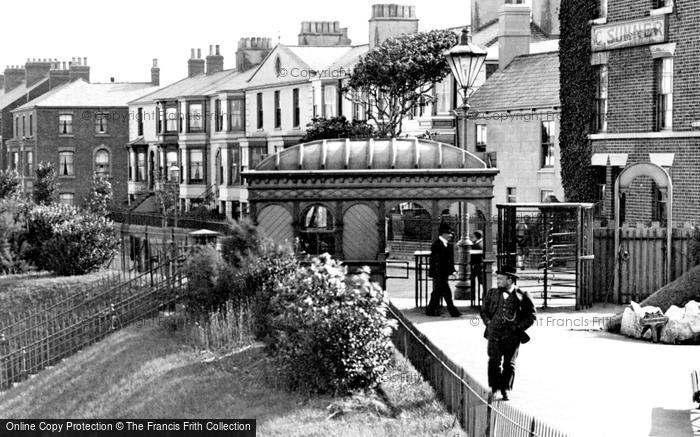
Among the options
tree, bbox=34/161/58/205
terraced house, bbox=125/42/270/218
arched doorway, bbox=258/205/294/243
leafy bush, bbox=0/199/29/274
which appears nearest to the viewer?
arched doorway, bbox=258/205/294/243

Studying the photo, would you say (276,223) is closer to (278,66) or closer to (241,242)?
(241,242)

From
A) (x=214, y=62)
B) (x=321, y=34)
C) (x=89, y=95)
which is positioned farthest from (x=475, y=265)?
(x=89, y=95)

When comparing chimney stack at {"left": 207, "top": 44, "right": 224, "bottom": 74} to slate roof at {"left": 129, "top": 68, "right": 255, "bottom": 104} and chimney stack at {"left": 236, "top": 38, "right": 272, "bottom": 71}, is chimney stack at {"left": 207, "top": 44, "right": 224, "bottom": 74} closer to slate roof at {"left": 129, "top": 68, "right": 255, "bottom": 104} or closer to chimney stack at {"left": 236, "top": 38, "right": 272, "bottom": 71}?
slate roof at {"left": 129, "top": 68, "right": 255, "bottom": 104}

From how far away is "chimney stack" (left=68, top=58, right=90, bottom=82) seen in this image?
343 ft

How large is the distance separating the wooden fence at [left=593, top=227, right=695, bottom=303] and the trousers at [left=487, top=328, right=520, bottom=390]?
409 inches

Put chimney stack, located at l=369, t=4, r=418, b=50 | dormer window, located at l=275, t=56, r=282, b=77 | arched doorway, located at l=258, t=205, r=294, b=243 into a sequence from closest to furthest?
arched doorway, located at l=258, t=205, r=294, b=243, chimney stack, located at l=369, t=4, r=418, b=50, dormer window, located at l=275, t=56, r=282, b=77

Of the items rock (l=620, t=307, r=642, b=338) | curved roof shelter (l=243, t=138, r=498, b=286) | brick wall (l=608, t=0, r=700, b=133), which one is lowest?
rock (l=620, t=307, r=642, b=338)

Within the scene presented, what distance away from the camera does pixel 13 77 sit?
115250mm

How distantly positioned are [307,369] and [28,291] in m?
26.9

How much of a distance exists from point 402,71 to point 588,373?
34.6 m

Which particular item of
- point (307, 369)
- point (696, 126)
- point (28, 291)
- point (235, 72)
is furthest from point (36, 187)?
point (307, 369)

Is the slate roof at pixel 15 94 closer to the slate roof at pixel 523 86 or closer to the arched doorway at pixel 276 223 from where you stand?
the slate roof at pixel 523 86

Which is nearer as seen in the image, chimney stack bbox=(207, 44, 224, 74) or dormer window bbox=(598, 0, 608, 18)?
dormer window bbox=(598, 0, 608, 18)

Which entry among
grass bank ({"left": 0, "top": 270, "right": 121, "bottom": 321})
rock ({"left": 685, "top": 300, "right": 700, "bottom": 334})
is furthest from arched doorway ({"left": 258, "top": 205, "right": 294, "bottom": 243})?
grass bank ({"left": 0, "top": 270, "right": 121, "bottom": 321})
